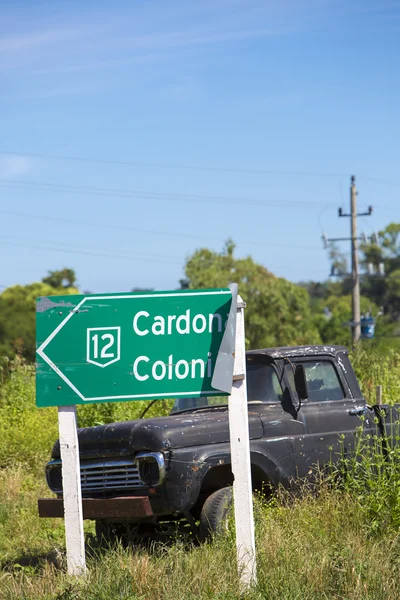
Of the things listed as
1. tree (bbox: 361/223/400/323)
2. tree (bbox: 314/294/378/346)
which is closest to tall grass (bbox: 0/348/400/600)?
tree (bbox: 314/294/378/346)

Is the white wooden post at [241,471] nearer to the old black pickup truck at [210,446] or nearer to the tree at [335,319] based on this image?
the old black pickup truck at [210,446]

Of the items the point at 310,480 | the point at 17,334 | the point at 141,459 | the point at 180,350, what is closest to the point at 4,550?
the point at 141,459

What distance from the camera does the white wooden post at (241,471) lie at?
6.04 m

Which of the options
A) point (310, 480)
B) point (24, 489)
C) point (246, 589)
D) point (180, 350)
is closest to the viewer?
point (246, 589)

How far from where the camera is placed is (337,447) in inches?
332

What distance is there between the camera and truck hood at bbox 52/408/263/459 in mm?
7488

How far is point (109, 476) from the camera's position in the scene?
25.4 ft

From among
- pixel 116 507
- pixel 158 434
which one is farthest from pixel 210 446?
pixel 116 507

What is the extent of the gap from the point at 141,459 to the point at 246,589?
1.86 metres

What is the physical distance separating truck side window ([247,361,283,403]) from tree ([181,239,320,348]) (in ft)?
125

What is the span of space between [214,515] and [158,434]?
77 cm

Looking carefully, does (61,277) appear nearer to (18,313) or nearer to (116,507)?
(18,313)

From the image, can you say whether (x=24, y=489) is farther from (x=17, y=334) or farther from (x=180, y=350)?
(x=17, y=334)

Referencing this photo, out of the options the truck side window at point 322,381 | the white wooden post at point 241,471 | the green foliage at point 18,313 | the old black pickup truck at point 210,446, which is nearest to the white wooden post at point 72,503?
the white wooden post at point 241,471
